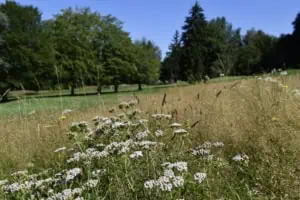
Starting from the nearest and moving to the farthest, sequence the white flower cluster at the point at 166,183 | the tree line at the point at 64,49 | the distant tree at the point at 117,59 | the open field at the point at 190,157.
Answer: the white flower cluster at the point at 166,183 < the open field at the point at 190,157 < the tree line at the point at 64,49 < the distant tree at the point at 117,59

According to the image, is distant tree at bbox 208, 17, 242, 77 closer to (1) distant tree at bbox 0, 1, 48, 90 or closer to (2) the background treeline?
(2) the background treeline

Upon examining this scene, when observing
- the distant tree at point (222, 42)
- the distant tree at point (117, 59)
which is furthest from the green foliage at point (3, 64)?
the distant tree at point (222, 42)

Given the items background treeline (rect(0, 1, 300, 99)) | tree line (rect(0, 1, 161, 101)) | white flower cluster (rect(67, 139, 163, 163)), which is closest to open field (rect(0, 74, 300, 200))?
white flower cluster (rect(67, 139, 163, 163))

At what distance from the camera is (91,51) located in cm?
3453

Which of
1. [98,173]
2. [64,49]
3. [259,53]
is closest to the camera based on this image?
[98,173]

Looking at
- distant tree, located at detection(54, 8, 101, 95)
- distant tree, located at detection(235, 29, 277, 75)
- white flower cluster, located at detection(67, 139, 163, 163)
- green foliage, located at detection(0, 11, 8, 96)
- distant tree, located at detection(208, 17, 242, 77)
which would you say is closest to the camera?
white flower cluster, located at detection(67, 139, 163, 163)

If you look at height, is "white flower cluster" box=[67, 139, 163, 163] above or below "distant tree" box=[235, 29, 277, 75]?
below

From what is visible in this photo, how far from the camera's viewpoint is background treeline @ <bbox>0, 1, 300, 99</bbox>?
30734mm

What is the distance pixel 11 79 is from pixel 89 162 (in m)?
31.3

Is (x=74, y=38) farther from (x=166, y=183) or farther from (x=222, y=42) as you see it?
(x=166, y=183)

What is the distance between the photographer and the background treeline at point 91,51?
3073 cm

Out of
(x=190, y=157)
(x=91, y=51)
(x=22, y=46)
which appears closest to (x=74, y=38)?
(x=91, y=51)

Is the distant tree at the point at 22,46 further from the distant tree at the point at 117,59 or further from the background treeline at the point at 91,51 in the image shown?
the distant tree at the point at 117,59

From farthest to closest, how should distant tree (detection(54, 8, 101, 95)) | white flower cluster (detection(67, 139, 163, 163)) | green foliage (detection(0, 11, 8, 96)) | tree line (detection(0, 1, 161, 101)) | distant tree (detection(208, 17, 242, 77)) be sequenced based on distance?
distant tree (detection(208, 17, 242, 77)) → distant tree (detection(54, 8, 101, 95)) → tree line (detection(0, 1, 161, 101)) → green foliage (detection(0, 11, 8, 96)) → white flower cluster (detection(67, 139, 163, 163))
